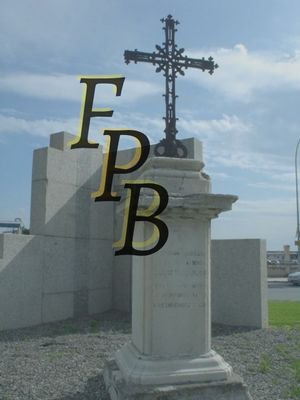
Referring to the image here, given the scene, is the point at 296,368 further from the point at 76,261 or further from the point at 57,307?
the point at 76,261

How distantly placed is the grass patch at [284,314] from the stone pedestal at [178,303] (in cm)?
536

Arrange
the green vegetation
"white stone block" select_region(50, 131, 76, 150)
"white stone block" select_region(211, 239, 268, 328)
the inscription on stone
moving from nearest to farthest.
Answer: the inscription on stone < the green vegetation < "white stone block" select_region(211, 239, 268, 328) < "white stone block" select_region(50, 131, 76, 150)

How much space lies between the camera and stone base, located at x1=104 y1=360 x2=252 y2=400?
4.13m

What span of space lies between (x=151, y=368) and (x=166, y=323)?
1.46 ft

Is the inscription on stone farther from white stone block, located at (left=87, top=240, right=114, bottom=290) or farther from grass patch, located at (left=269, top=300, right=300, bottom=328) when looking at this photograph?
white stone block, located at (left=87, top=240, right=114, bottom=290)

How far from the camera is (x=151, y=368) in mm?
4355

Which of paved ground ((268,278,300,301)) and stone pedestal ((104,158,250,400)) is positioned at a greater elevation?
stone pedestal ((104,158,250,400))

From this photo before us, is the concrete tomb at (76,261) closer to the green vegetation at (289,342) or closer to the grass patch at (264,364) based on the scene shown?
the green vegetation at (289,342)

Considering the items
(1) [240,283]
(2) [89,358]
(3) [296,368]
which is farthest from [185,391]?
(1) [240,283]

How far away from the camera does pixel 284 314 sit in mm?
11484

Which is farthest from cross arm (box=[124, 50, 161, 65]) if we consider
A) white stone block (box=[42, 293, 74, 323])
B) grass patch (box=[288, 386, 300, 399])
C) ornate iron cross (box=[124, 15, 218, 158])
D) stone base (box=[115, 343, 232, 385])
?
white stone block (box=[42, 293, 74, 323])

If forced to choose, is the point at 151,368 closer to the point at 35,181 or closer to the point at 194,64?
the point at 194,64

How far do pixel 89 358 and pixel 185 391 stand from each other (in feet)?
8.14

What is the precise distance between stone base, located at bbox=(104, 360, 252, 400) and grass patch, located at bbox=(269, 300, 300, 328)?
5.34 metres
